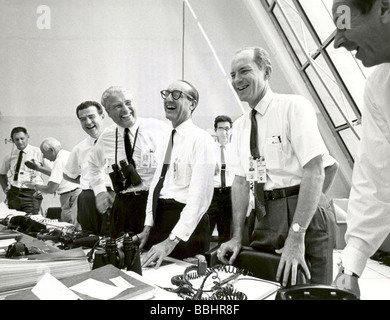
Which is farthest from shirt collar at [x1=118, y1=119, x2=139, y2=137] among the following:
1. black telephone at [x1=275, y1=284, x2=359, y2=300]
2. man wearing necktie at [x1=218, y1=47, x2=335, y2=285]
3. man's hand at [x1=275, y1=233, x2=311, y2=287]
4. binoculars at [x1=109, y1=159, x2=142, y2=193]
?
black telephone at [x1=275, y1=284, x2=359, y2=300]

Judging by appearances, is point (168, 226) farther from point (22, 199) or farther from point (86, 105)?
point (22, 199)

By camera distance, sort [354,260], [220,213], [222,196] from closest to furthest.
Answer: [354,260], [220,213], [222,196]

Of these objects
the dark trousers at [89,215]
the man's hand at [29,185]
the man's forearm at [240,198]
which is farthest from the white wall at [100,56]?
the dark trousers at [89,215]

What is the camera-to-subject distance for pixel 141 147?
6.43 feet

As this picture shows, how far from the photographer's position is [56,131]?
147cm

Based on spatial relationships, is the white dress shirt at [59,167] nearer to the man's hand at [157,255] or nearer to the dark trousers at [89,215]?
the dark trousers at [89,215]

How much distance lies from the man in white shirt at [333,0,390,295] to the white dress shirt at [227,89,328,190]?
403mm

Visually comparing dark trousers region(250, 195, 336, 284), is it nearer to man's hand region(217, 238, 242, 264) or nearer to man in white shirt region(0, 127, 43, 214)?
man's hand region(217, 238, 242, 264)

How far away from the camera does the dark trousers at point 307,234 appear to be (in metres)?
1.39

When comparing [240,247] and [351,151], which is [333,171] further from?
[351,151]

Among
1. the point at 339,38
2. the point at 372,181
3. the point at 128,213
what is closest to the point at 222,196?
the point at 128,213

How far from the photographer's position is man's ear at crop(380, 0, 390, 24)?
0.78m

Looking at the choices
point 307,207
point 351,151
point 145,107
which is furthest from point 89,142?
point 351,151

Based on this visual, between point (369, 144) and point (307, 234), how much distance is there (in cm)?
57
